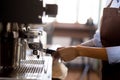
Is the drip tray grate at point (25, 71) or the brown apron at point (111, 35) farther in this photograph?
the brown apron at point (111, 35)

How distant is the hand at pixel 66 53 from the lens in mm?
995

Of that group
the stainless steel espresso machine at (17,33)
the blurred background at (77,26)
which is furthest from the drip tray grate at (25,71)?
the blurred background at (77,26)

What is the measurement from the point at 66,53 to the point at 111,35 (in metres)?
0.21

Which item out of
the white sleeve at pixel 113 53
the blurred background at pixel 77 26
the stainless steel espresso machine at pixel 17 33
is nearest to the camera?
the stainless steel espresso machine at pixel 17 33

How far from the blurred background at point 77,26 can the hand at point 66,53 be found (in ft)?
8.14

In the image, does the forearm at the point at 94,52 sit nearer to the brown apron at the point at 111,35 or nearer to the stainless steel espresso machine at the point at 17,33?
the brown apron at the point at 111,35

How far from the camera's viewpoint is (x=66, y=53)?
995 millimetres

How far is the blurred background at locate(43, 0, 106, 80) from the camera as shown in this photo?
11.7 ft

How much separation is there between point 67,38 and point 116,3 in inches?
107

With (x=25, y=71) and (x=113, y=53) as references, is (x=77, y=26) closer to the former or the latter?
(x=113, y=53)

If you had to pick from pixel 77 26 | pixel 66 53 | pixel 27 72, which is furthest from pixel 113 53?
pixel 77 26

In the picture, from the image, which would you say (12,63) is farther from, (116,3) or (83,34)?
(83,34)

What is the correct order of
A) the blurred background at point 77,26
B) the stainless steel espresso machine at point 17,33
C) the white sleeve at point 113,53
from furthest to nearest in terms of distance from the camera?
the blurred background at point 77,26 → the white sleeve at point 113,53 → the stainless steel espresso machine at point 17,33

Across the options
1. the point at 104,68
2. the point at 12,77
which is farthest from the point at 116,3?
the point at 12,77
